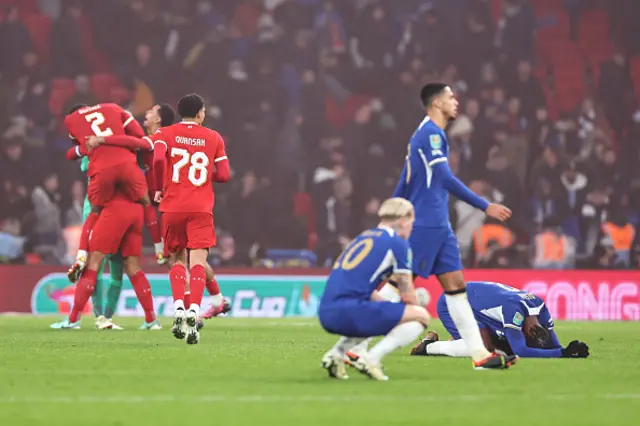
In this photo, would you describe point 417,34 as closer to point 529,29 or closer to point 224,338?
point 529,29

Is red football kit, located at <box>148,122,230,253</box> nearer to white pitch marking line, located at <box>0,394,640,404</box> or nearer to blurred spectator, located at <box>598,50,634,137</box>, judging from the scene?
white pitch marking line, located at <box>0,394,640,404</box>

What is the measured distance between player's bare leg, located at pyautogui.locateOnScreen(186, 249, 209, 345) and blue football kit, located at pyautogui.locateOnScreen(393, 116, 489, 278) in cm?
260

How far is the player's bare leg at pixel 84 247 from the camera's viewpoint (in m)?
12.0

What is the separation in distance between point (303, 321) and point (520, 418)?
1104cm

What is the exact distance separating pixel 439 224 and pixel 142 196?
546 cm

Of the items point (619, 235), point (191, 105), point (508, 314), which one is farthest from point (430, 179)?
point (619, 235)

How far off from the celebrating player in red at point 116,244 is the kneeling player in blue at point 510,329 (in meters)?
4.20

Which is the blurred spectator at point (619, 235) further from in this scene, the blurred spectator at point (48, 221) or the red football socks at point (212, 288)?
the blurred spectator at point (48, 221)

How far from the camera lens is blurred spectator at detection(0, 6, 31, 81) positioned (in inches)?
816

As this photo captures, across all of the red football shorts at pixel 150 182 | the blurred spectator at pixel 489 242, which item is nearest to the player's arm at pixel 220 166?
the red football shorts at pixel 150 182

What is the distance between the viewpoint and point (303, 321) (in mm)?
16359

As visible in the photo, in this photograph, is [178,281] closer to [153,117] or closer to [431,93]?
[153,117]

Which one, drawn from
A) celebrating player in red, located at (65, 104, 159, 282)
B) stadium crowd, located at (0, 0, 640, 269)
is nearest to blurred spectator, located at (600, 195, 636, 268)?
stadium crowd, located at (0, 0, 640, 269)

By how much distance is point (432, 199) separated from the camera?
26.6ft
